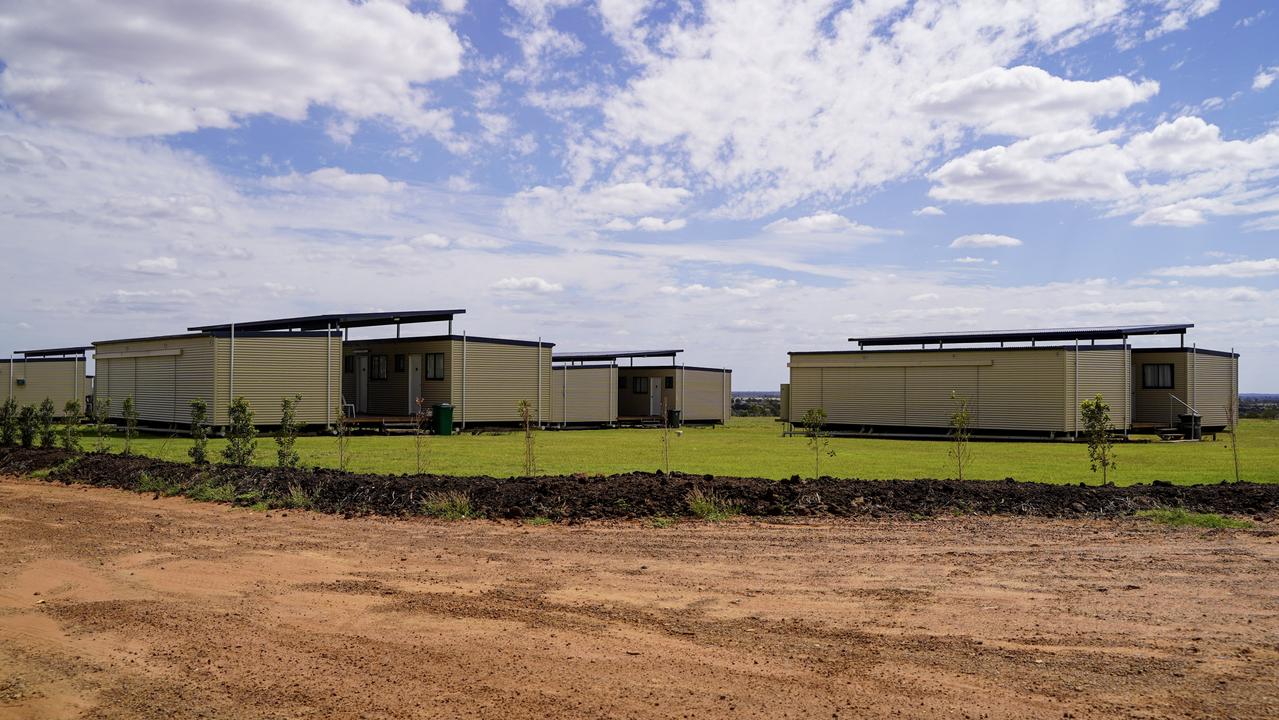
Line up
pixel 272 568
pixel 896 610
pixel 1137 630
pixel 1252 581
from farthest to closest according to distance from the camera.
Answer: pixel 272 568 < pixel 1252 581 < pixel 896 610 < pixel 1137 630

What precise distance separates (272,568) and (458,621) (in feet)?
8.50

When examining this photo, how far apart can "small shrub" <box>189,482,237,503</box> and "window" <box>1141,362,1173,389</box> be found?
32864 mm

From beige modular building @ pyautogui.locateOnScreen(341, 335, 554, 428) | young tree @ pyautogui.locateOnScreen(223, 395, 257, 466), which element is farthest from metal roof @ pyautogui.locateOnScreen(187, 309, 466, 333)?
young tree @ pyautogui.locateOnScreen(223, 395, 257, 466)

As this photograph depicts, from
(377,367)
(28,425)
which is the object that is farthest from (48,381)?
(28,425)

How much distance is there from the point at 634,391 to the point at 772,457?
80.1ft

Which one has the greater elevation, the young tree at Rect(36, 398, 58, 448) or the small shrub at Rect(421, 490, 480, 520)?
the young tree at Rect(36, 398, 58, 448)

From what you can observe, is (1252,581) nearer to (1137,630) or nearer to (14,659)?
(1137,630)

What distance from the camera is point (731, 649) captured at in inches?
217

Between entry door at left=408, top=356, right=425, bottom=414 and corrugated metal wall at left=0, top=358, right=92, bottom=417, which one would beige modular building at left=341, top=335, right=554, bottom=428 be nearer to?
entry door at left=408, top=356, right=425, bottom=414

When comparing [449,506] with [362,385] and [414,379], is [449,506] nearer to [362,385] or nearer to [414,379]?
[414,379]

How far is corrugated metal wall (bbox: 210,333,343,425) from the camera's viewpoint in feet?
90.2

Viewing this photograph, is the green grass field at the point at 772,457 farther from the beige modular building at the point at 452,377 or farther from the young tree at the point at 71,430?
the beige modular building at the point at 452,377

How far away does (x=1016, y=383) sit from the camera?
3141 cm

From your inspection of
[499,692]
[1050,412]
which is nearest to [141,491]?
[499,692]
